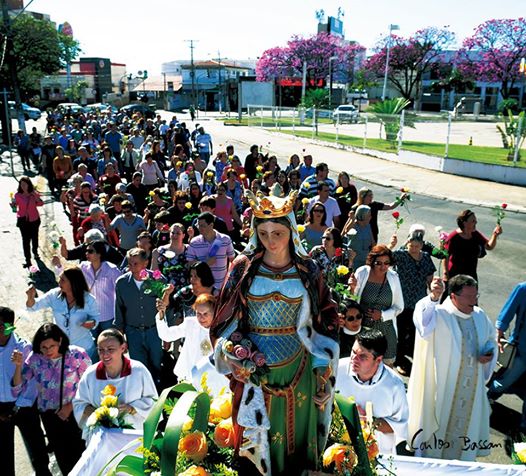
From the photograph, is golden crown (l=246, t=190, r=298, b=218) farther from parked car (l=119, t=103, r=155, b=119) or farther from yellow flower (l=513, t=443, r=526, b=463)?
parked car (l=119, t=103, r=155, b=119)

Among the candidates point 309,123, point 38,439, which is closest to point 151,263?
point 38,439

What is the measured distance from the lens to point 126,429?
3.53 m

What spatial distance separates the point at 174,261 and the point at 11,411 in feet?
8.85

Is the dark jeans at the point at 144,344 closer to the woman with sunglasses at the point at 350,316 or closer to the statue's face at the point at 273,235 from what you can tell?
the woman with sunglasses at the point at 350,316

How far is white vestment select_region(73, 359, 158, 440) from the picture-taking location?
424 cm

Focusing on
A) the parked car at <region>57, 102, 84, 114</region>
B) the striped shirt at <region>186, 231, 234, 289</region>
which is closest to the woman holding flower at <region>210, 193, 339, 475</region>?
the striped shirt at <region>186, 231, 234, 289</region>

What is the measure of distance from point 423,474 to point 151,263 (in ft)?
15.9

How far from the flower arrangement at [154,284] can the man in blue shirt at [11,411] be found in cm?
127

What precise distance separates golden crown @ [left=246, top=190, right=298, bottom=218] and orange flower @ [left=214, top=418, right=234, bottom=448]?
1.24m

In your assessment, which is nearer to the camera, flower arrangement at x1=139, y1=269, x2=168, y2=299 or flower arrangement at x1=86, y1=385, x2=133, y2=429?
flower arrangement at x1=86, y1=385, x2=133, y2=429

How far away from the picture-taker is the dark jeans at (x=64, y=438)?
4703mm

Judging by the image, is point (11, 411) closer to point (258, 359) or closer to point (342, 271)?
point (258, 359)

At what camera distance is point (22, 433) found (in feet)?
16.0

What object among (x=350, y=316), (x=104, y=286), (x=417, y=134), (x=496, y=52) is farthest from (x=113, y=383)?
(x=496, y=52)
